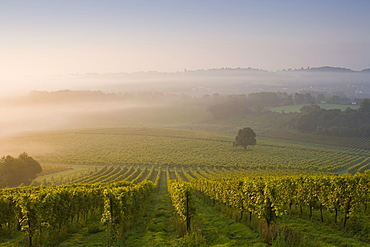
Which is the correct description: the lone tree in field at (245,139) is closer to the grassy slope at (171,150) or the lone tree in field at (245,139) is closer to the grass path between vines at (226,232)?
the grassy slope at (171,150)

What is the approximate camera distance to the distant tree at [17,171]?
6338 cm

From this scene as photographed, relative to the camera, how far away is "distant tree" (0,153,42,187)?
2495 inches

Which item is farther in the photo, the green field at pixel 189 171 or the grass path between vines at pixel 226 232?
the green field at pixel 189 171

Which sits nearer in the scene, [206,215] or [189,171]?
[206,215]

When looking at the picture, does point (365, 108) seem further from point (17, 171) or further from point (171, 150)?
point (17, 171)

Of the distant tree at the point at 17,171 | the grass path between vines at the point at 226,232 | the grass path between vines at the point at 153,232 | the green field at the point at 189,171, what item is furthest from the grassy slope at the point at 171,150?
the grass path between vines at the point at 226,232

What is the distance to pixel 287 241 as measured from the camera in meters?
17.1

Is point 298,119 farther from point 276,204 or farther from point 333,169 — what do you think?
point 276,204

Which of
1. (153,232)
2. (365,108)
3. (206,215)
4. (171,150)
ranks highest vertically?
(365,108)

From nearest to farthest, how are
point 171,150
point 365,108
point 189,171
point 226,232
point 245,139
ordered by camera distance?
point 226,232
point 189,171
point 245,139
point 171,150
point 365,108

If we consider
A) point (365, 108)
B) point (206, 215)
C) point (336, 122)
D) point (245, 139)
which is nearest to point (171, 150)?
point (245, 139)

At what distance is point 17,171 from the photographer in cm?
6469

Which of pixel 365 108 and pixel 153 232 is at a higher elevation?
pixel 365 108

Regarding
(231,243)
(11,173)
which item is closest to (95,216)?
(231,243)
